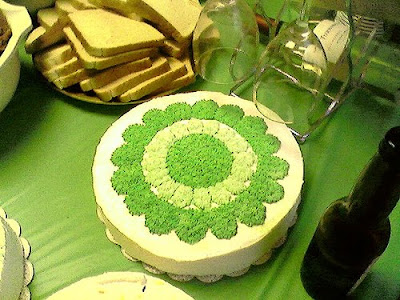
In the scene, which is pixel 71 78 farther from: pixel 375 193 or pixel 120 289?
pixel 375 193

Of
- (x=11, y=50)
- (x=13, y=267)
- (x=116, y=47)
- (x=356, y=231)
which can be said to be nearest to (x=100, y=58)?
(x=116, y=47)

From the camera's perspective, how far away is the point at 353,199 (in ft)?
1.60

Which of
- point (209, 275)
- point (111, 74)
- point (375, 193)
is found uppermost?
point (375, 193)

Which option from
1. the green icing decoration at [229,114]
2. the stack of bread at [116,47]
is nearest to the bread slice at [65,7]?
the stack of bread at [116,47]

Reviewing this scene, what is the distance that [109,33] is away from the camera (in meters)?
0.78

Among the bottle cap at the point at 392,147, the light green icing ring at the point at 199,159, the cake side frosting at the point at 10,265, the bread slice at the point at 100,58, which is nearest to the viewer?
the bottle cap at the point at 392,147

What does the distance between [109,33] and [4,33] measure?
159mm

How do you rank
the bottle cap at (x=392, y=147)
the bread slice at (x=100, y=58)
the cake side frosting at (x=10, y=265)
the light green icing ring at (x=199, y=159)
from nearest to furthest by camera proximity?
the bottle cap at (x=392, y=147) → the cake side frosting at (x=10, y=265) → the light green icing ring at (x=199, y=159) → the bread slice at (x=100, y=58)

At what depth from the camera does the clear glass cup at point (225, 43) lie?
83cm

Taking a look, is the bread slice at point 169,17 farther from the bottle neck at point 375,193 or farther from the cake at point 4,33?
the bottle neck at point 375,193

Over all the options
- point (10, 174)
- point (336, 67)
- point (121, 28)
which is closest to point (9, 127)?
point (10, 174)

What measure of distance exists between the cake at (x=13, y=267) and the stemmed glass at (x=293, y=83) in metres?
0.41

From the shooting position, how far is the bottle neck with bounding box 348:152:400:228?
1.39ft

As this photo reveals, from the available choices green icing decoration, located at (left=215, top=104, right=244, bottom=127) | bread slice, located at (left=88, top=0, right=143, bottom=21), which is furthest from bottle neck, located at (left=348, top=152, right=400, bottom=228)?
bread slice, located at (left=88, top=0, right=143, bottom=21)
